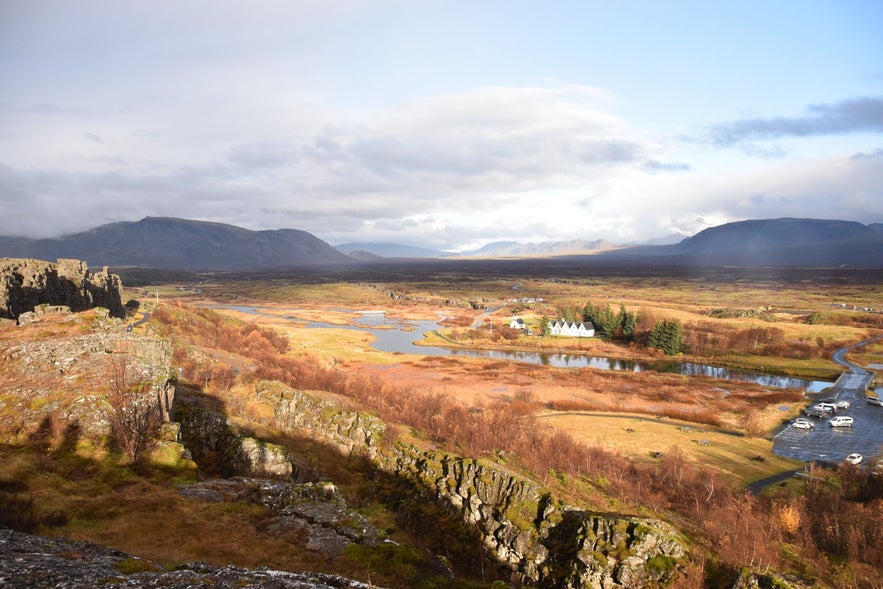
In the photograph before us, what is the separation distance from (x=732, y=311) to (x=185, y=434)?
166m

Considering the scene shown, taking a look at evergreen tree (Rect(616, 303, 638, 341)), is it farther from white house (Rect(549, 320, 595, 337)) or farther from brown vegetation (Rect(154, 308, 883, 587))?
brown vegetation (Rect(154, 308, 883, 587))

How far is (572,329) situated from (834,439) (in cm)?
7635

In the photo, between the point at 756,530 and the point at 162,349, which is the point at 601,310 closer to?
the point at 756,530

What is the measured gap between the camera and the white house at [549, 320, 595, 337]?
126 meters

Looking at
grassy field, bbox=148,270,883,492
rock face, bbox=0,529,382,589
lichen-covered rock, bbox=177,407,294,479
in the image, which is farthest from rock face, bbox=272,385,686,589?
grassy field, bbox=148,270,883,492

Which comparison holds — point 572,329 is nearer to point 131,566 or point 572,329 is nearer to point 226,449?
point 226,449

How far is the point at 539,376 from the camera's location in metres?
82.4

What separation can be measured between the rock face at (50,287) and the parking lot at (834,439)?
232 ft

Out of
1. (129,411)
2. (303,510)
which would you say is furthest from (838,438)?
(129,411)

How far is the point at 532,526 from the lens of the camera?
992 inches

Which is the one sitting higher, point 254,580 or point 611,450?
point 254,580

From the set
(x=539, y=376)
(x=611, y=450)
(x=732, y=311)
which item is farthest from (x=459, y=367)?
(x=732, y=311)

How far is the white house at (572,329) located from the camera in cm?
12581

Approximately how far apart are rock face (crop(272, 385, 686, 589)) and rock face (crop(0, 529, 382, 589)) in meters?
14.3
